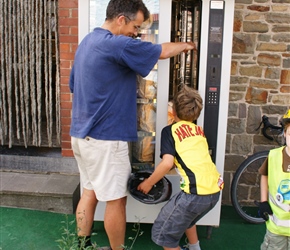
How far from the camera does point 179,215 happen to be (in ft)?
8.26

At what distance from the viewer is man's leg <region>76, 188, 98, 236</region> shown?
112 inches

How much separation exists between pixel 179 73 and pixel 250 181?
5.59ft

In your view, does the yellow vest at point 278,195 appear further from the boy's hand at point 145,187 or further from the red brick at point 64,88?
the red brick at point 64,88

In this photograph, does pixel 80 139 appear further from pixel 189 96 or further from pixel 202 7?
pixel 202 7

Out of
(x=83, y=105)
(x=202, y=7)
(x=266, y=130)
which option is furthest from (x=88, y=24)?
(x=266, y=130)

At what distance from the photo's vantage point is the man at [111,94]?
95.0 inches

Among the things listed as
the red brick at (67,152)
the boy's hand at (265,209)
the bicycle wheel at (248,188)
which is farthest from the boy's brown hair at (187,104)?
the red brick at (67,152)

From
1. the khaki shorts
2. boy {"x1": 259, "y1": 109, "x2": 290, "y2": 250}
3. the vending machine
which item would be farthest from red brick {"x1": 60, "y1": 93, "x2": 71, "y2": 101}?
boy {"x1": 259, "y1": 109, "x2": 290, "y2": 250}

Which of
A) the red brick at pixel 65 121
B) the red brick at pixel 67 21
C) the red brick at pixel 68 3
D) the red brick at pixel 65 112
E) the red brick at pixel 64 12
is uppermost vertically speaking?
the red brick at pixel 68 3

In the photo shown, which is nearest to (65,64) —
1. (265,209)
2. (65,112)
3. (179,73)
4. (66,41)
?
(66,41)

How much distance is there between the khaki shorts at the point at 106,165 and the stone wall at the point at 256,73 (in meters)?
1.73

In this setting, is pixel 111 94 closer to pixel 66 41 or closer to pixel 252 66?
pixel 66 41

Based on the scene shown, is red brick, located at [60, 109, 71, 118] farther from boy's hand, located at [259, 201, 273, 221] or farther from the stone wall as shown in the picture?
boy's hand, located at [259, 201, 273, 221]

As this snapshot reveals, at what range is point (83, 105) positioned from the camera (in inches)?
99.8
